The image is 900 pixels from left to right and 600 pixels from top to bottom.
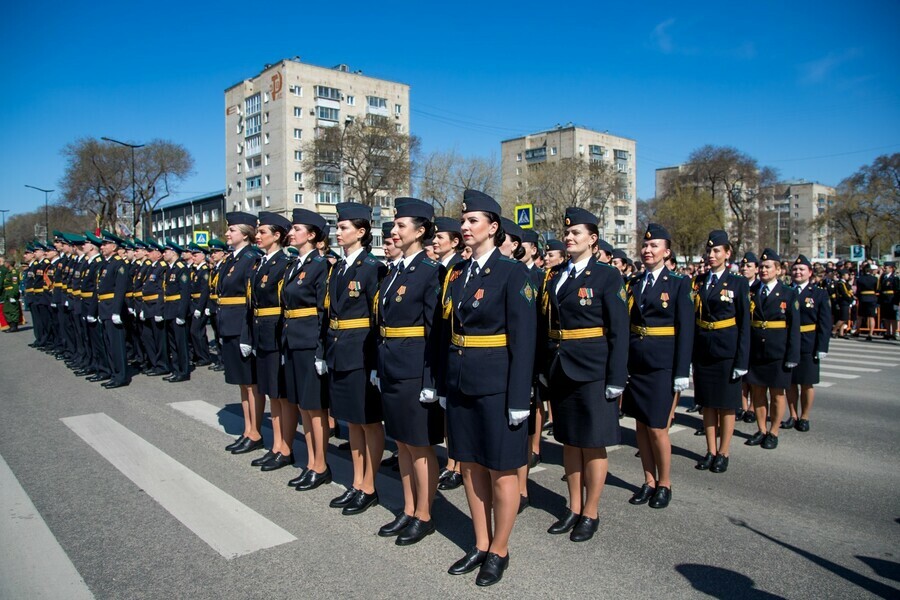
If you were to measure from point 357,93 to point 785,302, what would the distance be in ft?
228

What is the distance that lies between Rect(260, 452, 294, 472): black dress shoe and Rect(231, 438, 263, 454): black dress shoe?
2.01 ft

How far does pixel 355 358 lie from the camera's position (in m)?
5.07

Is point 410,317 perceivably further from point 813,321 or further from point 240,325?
point 813,321

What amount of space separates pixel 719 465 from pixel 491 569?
3.35m

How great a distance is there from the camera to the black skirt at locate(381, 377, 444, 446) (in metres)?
4.43

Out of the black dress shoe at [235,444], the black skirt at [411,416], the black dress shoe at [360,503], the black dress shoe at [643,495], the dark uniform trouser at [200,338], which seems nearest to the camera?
the black skirt at [411,416]

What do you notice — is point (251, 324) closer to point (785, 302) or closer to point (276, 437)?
point (276, 437)

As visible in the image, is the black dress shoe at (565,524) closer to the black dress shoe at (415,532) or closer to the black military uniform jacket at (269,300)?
the black dress shoe at (415,532)

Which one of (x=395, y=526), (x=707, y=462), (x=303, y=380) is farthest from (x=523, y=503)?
(x=707, y=462)

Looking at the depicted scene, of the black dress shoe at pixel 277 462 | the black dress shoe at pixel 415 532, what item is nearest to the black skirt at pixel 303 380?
the black dress shoe at pixel 277 462

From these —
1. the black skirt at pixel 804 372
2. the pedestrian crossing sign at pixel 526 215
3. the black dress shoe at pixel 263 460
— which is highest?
the pedestrian crossing sign at pixel 526 215

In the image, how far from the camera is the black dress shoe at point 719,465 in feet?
20.4

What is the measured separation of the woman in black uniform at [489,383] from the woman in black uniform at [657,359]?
1729 mm

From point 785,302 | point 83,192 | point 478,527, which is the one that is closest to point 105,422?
point 478,527
